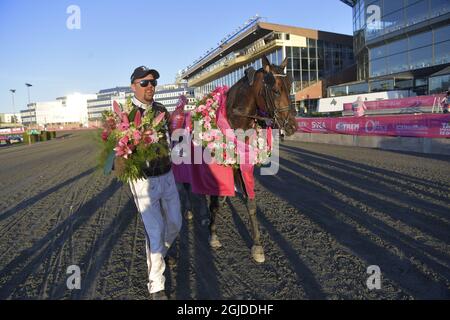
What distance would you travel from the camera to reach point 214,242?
4387 mm

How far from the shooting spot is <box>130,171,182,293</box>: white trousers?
310cm

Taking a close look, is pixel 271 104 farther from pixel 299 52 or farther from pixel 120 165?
pixel 299 52

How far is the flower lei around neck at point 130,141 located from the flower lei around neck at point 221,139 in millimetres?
982

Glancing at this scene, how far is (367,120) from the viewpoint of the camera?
Answer: 14453 millimetres

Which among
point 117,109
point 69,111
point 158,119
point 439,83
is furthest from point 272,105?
point 69,111

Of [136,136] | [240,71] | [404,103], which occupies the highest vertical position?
[240,71]

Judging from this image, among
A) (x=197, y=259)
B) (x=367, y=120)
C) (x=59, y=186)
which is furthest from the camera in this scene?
(x=367, y=120)

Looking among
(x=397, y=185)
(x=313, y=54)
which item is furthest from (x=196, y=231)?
(x=313, y=54)

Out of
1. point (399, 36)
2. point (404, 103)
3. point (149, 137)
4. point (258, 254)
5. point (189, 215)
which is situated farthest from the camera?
point (399, 36)

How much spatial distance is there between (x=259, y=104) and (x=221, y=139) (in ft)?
2.12

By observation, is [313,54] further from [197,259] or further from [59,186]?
[197,259]

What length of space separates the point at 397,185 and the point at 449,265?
387cm

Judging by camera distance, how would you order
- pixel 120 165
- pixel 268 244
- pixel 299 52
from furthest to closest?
pixel 299 52
pixel 268 244
pixel 120 165
